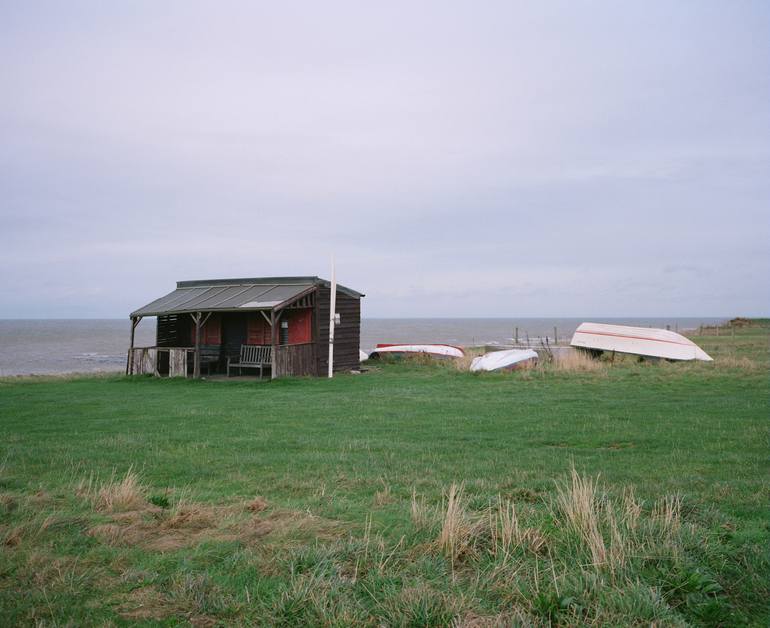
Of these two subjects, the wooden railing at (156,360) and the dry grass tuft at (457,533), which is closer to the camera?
the dry grass tuft at (457,533)

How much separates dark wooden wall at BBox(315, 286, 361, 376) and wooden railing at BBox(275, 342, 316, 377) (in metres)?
0.30

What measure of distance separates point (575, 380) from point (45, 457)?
14599mm

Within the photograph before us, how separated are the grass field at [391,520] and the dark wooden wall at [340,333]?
11.5 m

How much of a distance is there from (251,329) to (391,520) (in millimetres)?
20041

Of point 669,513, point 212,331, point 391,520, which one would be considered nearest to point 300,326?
point 212,331

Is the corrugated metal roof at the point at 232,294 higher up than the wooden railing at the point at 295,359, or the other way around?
the corrugated metal roof at the point at 232,294

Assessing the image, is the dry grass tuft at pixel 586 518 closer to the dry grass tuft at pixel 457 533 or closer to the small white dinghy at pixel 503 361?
the dry grass tuft at pixel 457 533

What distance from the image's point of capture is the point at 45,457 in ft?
29.6

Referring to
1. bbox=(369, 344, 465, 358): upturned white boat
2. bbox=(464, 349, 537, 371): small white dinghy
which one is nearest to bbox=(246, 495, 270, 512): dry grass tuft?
bbox=(464, 349, 537, 371): small white dinghy

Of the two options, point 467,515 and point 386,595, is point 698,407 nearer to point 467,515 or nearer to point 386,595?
point 467,515

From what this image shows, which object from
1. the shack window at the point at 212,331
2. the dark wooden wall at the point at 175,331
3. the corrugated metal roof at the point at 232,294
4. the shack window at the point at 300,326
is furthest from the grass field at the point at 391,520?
the dark wooden wall at the point at 175,331

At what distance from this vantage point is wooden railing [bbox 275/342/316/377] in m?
22.4

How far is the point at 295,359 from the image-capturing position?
2308cm

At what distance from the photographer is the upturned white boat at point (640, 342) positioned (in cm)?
2510
